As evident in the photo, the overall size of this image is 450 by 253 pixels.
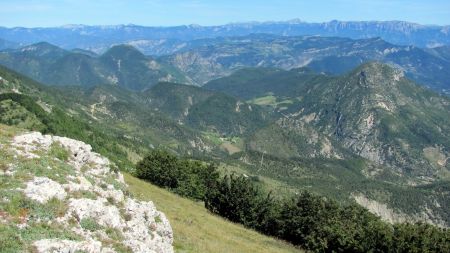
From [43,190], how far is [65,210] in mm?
2922

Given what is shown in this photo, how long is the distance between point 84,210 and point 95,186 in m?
7.15

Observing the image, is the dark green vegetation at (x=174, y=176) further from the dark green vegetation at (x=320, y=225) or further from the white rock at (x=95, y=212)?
the white rock at (x=95, y=212)

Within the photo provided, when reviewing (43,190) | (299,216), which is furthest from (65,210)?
(299,216)

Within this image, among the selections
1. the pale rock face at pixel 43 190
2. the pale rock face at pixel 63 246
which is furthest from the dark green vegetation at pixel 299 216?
the pale rock face at pixel 63 246

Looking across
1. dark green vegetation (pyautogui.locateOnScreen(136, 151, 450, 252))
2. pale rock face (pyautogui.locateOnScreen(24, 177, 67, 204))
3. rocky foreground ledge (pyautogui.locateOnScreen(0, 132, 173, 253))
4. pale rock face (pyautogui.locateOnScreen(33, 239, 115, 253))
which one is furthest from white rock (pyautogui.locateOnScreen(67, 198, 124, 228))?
dark green vegetation (pyautogui.locateOnScreen(136, 151, 450, 252))

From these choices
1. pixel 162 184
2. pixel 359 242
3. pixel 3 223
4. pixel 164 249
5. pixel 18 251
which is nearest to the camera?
pixel 18 251

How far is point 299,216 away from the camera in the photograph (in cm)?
10812

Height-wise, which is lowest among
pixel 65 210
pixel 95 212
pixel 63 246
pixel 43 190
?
pixel 95 212

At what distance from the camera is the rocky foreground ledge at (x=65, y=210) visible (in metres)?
33.3

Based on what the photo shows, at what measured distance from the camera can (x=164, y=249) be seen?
42.9m

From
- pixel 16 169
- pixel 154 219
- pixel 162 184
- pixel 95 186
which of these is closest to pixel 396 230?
pixel 154 219

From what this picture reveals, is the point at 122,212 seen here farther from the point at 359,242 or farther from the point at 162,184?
the point at 162,184

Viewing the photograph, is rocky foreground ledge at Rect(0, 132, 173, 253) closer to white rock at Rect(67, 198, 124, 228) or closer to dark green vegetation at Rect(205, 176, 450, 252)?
white rock at Rect(67, 198, 124, 228)

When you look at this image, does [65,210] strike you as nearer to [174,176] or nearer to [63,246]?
[63,246]
